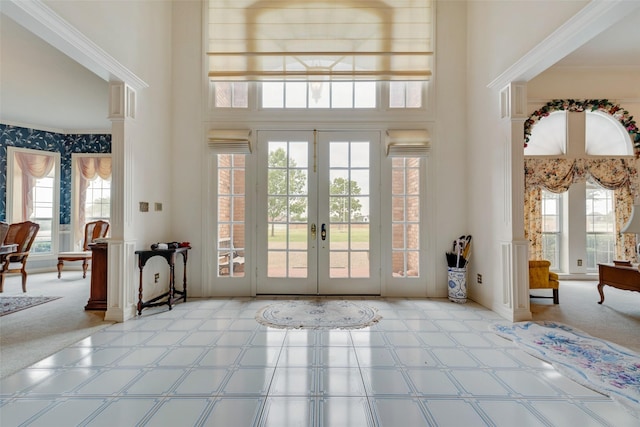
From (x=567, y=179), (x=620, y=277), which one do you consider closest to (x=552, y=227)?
(x=567, y=179)

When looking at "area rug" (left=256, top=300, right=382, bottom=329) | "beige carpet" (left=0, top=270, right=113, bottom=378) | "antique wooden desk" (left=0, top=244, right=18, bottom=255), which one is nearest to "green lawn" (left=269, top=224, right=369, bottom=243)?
"area rug" (left=256, top=300, right=382, bottom=329)

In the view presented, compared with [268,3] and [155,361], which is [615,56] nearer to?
[268,3]

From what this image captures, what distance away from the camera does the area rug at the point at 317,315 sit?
10.5 feet

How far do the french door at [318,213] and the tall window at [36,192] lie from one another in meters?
5.52

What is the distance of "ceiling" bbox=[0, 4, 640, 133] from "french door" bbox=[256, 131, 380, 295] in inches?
111

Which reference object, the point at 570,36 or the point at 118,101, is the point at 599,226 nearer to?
the point at 570,36

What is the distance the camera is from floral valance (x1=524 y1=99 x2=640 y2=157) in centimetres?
512

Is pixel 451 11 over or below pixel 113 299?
over

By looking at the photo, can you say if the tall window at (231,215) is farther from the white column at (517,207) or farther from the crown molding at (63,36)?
the white column at (517,207)

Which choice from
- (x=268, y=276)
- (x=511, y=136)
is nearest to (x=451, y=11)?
(x=511, y=136)

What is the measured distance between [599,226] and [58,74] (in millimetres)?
9367

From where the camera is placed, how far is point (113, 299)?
329cm

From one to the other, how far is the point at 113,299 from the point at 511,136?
482cm

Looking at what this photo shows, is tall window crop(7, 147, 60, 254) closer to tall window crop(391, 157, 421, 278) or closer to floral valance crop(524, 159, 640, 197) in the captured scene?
tall window crop(391, 157, 421, 278)
